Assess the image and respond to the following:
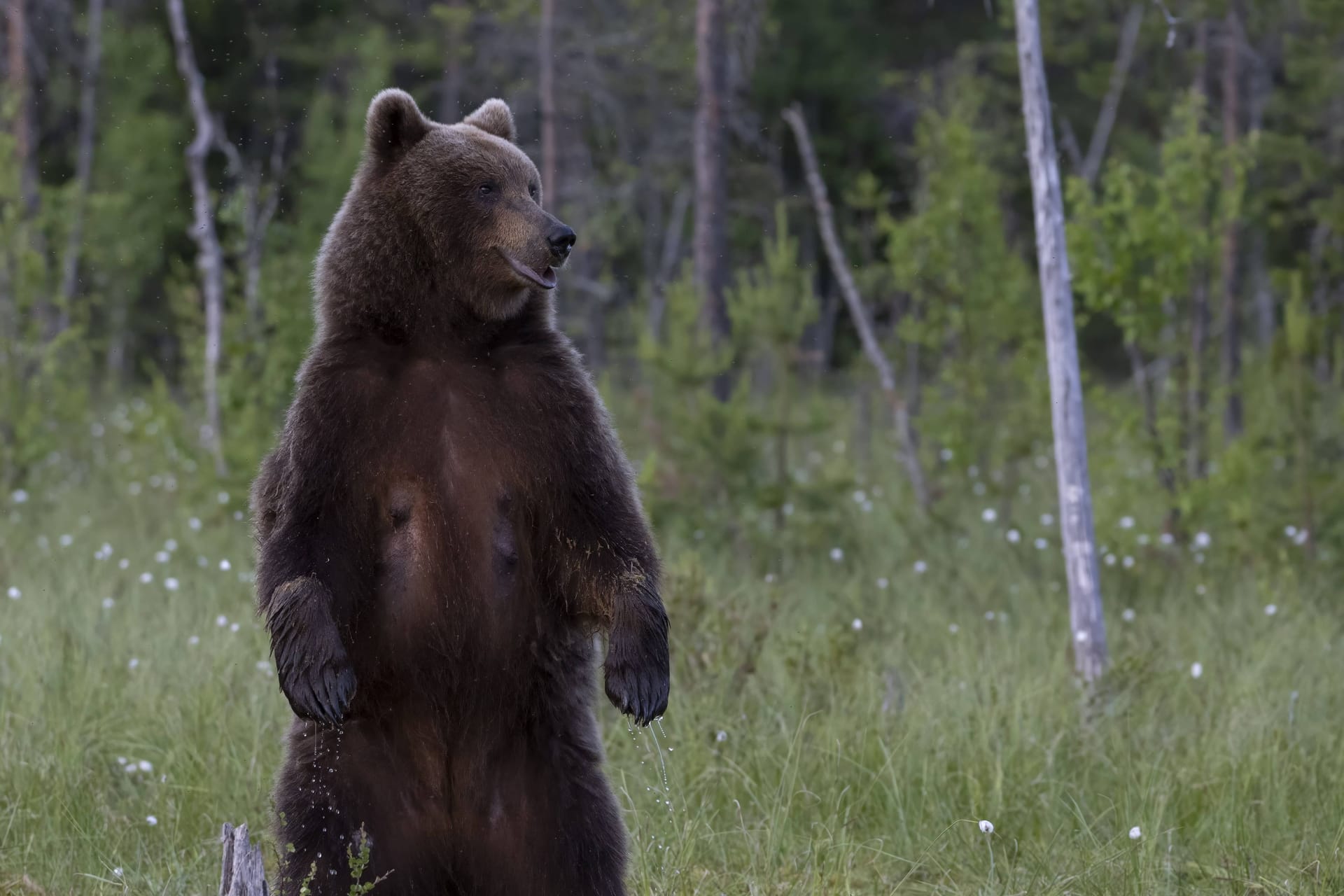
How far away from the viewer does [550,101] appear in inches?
656

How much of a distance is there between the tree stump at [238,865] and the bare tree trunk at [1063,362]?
4239mm

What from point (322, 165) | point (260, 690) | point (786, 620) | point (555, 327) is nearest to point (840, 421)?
point (322, 165)

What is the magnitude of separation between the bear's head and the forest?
1.09 m

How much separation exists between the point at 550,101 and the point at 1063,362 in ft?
36.3

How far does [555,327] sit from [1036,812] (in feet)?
8.29

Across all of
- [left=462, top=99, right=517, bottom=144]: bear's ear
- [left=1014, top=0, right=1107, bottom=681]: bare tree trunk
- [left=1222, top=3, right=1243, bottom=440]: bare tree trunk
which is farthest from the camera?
[left=1222, top=3, right=1243, bottom=440]: bare tree trunk

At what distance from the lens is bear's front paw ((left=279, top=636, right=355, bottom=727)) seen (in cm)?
339

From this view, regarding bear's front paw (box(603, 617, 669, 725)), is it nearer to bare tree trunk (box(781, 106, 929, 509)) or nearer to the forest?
the forest

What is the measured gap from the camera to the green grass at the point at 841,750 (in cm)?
461

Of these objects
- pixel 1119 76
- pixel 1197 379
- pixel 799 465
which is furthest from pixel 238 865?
pixel 1119 76

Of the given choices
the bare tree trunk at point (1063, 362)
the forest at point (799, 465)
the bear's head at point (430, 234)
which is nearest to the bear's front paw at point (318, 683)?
the forest at point (799, 465)

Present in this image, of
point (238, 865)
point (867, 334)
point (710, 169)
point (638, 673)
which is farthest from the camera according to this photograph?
point (710, 169)

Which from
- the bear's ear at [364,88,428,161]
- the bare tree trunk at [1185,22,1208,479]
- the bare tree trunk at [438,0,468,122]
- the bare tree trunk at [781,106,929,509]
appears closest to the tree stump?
the bear's ear at [364,88,428,161]

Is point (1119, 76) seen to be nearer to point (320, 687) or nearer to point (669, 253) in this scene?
point (669, 253)
